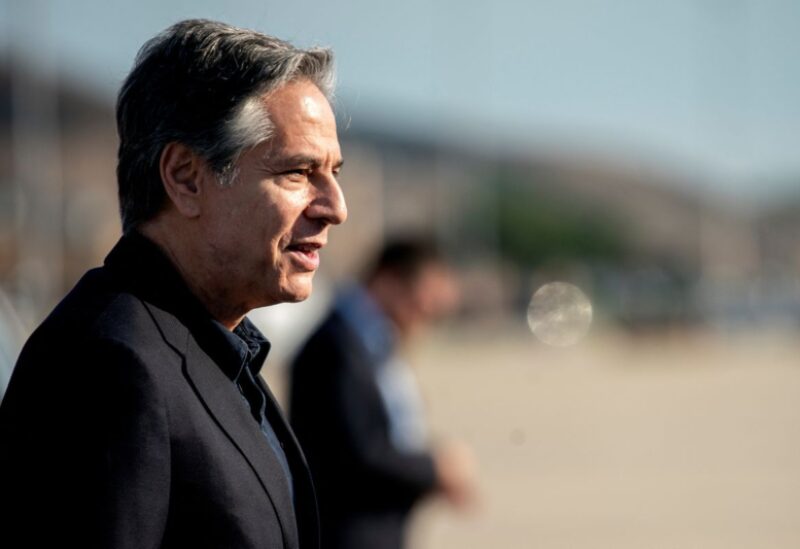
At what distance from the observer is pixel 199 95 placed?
83.7 inches

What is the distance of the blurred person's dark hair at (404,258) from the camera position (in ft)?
16.6

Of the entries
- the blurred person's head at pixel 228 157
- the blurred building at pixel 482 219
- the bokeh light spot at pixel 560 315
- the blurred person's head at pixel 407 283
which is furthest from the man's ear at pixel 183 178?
the bokeh light spot at pixel 560 315

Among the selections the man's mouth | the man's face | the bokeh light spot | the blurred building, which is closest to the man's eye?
the man's face

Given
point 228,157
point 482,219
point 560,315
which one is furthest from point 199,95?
point 482,219

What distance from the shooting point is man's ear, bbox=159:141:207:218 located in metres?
2.15

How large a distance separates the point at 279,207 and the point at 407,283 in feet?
9.35

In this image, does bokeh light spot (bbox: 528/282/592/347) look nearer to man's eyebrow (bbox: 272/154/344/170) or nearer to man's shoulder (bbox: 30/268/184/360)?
man's eyebrow (bbox: 272/154/344/170)

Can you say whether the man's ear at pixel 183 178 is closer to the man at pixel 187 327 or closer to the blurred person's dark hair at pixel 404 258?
the man at pixel 187 327

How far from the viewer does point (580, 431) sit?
15898 millimetres

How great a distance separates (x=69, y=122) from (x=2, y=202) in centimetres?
5021

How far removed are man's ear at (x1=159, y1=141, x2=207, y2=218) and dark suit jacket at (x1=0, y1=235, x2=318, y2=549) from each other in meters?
0.09

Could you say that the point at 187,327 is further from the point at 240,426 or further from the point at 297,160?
the point at 297,160

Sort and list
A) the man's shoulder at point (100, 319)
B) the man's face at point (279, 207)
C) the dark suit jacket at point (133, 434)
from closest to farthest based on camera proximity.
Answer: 1. the dark suit jacket at point (133, 434)
2. the man's shoulder at point (100, 319)
3. the man's face at point (279, 207)

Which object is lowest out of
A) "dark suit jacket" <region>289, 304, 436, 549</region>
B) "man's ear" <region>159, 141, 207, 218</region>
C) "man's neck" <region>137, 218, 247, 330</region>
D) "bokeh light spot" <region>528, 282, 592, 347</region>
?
"bokeh light spot" <region>528, 282, 592, 347</region>
